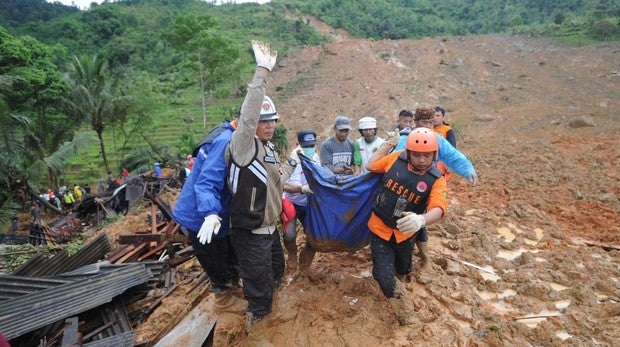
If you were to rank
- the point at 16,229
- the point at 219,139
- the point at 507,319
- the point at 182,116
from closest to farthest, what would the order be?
the point at 219,139
the point at 507,319
the point at 16,229
the point at 182,116

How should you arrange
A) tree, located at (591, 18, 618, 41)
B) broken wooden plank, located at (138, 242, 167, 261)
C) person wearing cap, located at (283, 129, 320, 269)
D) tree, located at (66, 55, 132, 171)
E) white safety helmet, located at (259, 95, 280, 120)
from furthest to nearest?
1. tree, located at (591, 18, 618, 41)
2. tree, located at (66, 55, 132, 171)
3. broken wooden plank, located at (138, 242, 167, 261)
4. person wearing cap, located at (283, 129, 320, 269)
5. white safety helmet, located at (259, 95, 280, 120)

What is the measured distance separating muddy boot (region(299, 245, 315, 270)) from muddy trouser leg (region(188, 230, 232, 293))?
2.40 ft

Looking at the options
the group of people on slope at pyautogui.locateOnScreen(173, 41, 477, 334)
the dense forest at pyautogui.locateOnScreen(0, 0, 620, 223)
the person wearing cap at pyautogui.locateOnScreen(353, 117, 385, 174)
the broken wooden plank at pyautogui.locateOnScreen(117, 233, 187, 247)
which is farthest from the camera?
the dense forest at pyautogui.locateOnScreen(0, 0, 620, 223)

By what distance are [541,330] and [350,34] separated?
148 feet

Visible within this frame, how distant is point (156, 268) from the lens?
16.7 feet

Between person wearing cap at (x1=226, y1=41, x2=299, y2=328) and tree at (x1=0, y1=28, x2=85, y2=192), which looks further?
tree at (x1=0, y1=28, x2=85, y2=192)

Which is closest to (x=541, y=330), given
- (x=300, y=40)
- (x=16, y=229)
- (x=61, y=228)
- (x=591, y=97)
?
(x=61, y=228)

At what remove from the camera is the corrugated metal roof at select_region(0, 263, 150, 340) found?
3.81m

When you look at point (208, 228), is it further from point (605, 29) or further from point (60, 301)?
point (605, 29)

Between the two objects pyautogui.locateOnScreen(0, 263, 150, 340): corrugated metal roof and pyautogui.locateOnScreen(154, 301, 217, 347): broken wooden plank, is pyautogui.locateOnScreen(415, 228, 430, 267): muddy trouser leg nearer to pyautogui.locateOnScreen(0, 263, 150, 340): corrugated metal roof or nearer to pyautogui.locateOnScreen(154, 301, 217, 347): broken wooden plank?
pyautogui.locateOnScreen(154, 301, 217, 347): broken wooden plank

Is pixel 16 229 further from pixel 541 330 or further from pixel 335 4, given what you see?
pixel 335 4

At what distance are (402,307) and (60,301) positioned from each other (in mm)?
3541

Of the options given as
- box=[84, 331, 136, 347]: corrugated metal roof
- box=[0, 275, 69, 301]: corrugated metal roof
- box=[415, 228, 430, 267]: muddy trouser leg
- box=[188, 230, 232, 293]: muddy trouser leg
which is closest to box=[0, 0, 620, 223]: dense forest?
box=[0, 275, 69, 301]: corrugated metal roof

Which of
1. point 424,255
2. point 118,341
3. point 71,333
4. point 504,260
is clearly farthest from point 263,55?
point 504,260
